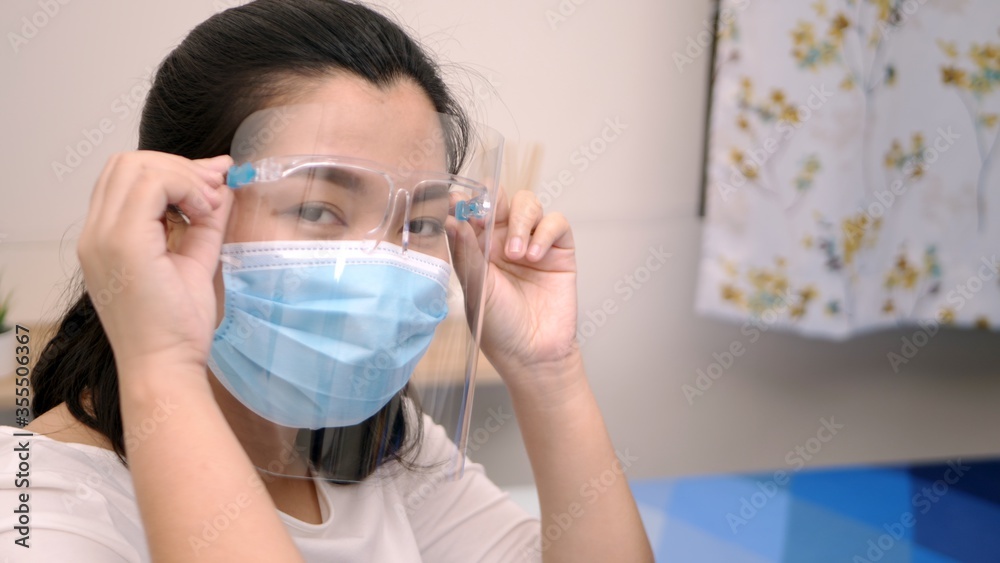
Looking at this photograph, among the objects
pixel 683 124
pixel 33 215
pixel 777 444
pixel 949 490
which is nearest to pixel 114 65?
pixel 33 215

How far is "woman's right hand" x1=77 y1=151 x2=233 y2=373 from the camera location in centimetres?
63

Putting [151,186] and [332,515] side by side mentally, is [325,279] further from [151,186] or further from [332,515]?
[332,515]

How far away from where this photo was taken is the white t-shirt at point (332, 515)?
0.70 m

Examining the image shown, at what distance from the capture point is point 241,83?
0.85 m

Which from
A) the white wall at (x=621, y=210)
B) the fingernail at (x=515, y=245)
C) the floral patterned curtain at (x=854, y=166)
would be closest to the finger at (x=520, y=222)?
the fingernail at (x=515, y=245)

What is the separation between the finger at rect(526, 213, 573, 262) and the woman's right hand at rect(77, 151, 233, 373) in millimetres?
411

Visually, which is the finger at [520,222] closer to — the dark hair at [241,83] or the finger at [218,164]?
the dark hair at [241,83]

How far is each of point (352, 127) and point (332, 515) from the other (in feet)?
1.50

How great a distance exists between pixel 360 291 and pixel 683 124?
4.95 ft

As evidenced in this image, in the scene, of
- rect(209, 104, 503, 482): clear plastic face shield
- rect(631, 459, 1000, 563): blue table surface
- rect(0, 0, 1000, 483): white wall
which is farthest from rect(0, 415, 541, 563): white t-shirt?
rect(631, 459, 1000, 563): blue table surface

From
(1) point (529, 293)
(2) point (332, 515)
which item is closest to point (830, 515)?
(1) point (529, 293)

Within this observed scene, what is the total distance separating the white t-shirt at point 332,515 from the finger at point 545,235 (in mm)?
269

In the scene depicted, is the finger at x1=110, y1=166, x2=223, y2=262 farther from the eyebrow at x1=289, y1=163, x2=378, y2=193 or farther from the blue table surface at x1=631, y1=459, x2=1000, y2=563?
the blue table surface at x1=631, y1=459, x2=1000, y2=563

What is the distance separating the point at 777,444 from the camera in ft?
7.67
